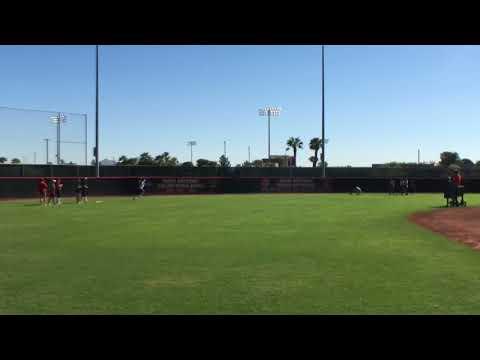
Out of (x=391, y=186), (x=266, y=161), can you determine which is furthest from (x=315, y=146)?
(x=391, y=186)

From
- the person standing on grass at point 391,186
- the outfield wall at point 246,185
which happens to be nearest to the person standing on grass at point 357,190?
the outfield wall at point 246,185

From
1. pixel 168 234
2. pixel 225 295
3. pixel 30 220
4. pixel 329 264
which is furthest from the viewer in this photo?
pixel 30 220

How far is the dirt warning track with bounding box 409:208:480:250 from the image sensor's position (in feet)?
49.7

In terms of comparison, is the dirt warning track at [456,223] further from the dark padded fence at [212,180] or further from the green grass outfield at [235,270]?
the dark padded fence at [212,180]

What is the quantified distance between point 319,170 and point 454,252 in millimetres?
48368

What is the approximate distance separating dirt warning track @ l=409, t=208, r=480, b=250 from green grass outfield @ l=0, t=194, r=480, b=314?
0.63 m

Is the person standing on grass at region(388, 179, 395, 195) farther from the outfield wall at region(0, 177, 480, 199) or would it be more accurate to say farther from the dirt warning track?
the dirt warning track

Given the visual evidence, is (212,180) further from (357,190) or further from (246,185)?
(357,190)

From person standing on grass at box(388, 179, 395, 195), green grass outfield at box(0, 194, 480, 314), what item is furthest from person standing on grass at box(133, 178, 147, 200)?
person standing on grass at box(388, 179, 395, 195)

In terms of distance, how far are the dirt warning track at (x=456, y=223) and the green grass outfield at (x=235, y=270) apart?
0.63 meters
